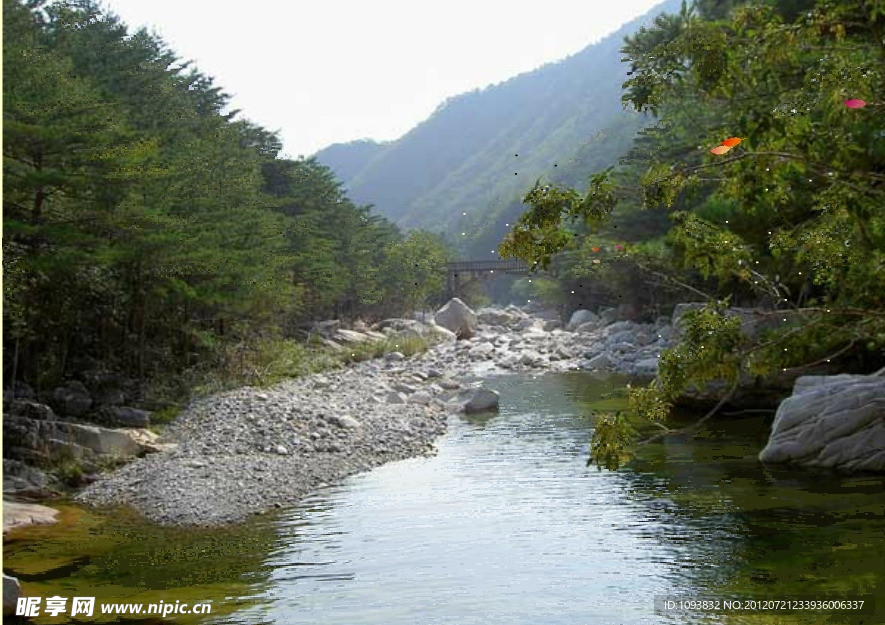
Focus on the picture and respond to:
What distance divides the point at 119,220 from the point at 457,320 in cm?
4118

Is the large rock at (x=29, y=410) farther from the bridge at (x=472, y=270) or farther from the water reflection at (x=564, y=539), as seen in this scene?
the bridge at (x=472, y=270)

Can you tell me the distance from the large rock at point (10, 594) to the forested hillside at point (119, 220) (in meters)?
8.21

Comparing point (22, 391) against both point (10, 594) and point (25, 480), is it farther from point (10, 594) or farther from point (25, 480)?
point (10, 594)

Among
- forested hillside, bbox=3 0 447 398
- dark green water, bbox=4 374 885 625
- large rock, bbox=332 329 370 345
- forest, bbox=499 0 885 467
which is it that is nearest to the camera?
forest, bbox=499 0 885 467

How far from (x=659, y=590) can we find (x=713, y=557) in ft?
4.35

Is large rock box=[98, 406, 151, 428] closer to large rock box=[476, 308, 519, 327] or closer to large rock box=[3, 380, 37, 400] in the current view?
large rock box=[3, 380, 37, 400]

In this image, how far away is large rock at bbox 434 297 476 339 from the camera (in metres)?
58.5

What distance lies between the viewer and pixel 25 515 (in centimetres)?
1301

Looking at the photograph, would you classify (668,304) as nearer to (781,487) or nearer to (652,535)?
(781,487)

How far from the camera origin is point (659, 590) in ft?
30.2

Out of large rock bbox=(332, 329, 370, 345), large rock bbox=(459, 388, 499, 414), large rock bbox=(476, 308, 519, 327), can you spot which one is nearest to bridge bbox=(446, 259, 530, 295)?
large rock bbox=(476, 308, 519, 327)

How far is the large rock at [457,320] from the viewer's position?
192ft

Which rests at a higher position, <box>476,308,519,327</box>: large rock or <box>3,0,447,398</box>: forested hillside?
<box>3,0,447,398</box>: forested hillside

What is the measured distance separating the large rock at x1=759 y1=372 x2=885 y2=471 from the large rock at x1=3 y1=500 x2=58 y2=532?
39.0ft
